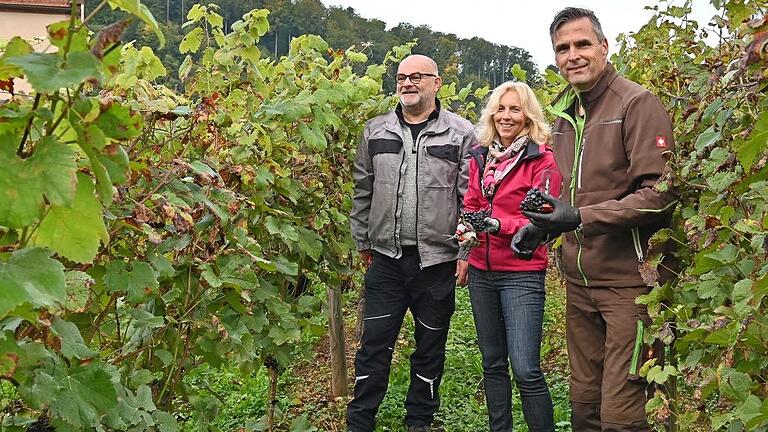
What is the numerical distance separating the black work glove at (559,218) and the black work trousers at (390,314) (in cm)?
143

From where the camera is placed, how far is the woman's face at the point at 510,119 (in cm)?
405

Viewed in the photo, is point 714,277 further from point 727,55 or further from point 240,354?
point 240,354

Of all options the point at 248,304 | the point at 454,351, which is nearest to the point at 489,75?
the point at 454,351

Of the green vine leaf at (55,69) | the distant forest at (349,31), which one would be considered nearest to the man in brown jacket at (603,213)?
the green vine leaf at (55,69)

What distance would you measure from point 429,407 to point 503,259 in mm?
1154

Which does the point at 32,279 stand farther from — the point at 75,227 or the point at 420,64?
the point at 420,64

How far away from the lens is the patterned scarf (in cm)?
393

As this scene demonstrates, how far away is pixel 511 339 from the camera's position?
384cm

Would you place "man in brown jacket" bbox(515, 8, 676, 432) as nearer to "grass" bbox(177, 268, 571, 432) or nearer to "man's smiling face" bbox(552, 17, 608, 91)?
"man's smiling face" bbox(552, 17, 608, 91)

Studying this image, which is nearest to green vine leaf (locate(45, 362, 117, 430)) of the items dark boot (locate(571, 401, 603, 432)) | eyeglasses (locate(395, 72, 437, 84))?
dark boot (locate(571, 401, 603, 432))

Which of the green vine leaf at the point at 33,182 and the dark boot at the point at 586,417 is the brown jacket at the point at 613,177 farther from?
the green vine leaf at the point at 33,182

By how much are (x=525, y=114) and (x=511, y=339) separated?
1.06 m

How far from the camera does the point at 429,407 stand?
4.60 m

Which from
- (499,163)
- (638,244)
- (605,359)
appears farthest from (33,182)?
(499,163)
